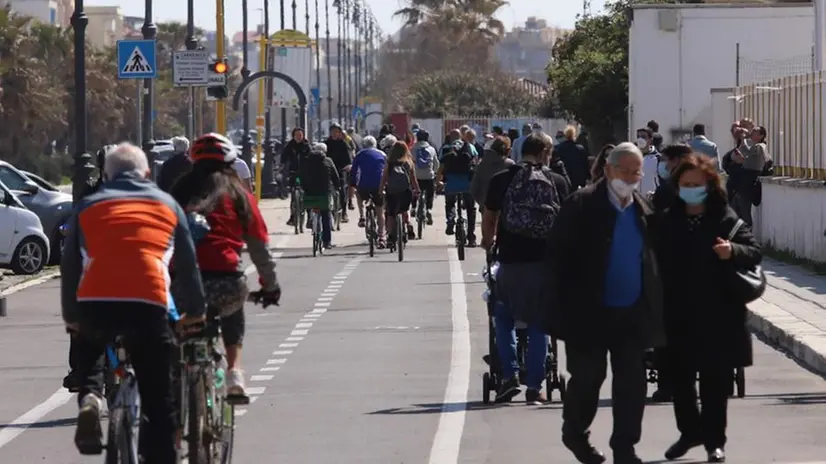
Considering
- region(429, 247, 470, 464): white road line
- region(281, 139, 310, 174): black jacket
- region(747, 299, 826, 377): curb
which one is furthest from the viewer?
region(281, 139, 310, 174): black jacket

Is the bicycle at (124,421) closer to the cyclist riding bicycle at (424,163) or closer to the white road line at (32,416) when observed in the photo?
the white road line at (32,416)

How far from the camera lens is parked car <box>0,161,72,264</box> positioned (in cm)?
2905

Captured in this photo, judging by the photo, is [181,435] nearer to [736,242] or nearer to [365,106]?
[736,242]

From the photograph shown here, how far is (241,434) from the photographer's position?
Answer: 12.0 metres

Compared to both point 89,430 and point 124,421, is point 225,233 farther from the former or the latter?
point 89,430

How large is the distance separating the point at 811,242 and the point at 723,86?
1979 cm

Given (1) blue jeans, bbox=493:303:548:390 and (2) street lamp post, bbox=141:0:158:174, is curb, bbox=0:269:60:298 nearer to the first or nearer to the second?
(2) street lamp post, bbox=141:0:158:174

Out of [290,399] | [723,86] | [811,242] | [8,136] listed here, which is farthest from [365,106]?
[290,399]

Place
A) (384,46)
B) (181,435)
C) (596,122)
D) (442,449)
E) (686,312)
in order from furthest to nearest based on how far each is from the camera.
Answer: (384,46) < (596,122) < (442,449) < (686,312) < (181,435)

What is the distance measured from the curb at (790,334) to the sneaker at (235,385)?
6328mm

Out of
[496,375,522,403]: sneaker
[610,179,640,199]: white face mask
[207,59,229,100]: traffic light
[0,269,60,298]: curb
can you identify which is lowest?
[0,269,60,298]: curb

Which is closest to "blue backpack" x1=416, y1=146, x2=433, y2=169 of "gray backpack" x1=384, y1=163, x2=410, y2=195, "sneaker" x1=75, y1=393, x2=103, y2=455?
"gray backpack" x1=384, y1=163, x2=410, y2=195

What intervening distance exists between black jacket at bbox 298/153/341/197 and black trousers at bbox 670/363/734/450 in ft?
64.0

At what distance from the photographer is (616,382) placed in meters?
9.95
